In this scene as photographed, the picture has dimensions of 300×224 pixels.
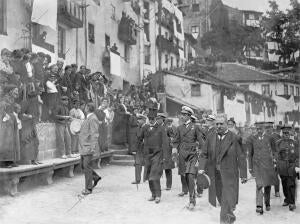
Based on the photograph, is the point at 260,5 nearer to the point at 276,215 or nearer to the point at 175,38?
the point at 276,215

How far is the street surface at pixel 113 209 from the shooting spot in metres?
6.99

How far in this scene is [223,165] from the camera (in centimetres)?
697

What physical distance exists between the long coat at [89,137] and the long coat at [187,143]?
5.24 feet

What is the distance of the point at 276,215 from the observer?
7.73m

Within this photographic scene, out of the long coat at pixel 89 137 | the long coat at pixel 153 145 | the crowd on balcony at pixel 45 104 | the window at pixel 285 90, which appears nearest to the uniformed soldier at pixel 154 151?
the long coat at pixel 153 145

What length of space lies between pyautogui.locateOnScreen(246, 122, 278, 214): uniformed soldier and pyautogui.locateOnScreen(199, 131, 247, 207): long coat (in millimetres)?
891

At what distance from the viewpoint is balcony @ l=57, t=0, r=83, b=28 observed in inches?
590

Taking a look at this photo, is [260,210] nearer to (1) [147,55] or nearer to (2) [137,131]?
(2) [137,131]

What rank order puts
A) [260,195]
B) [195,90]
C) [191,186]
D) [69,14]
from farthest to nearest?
[195,90]
[69,14]
[191,186]
[260,195]

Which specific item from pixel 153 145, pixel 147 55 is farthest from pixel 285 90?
pixel 147 55

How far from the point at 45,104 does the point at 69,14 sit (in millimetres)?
5385

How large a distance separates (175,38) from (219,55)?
10.2 m

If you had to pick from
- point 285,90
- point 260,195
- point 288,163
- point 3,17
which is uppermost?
point 3,17

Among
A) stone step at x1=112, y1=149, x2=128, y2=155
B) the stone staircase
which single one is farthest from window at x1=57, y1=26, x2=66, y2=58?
stone step at x1=112, y1=149, x2=128, y2=155
